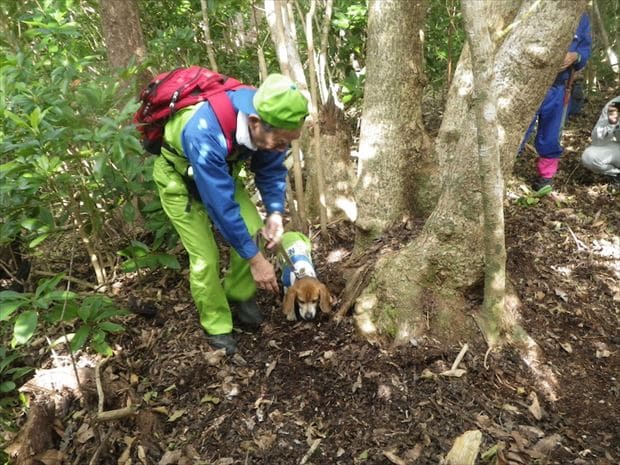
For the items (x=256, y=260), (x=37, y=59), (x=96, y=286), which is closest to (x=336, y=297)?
(x=256, y=260)

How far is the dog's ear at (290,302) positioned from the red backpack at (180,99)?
3.48 ft

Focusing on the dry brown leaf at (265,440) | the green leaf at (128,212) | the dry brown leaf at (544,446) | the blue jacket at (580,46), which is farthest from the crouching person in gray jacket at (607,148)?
the green leaf at (128,212)

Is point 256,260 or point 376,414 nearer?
point 376,414

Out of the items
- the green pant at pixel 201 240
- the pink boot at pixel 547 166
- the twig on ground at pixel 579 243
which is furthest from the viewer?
the pink boot at pixel 547 166

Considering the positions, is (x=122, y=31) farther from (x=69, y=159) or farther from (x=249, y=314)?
(x=249, y=314)

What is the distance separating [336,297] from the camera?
10.6ft

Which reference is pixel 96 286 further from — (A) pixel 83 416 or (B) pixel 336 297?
(B) pixel 336 297

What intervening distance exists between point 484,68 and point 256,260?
61.5 inches

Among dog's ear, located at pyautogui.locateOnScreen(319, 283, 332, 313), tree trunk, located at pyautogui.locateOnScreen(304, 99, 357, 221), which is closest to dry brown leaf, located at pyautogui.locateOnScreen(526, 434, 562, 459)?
dog's ear, located at pyautogui.locateOnScreen(319, 283, 332, 313)

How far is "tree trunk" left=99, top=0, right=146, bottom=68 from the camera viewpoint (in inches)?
143

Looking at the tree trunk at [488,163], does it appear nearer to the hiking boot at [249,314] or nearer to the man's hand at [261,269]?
the man's hand at [261,269]

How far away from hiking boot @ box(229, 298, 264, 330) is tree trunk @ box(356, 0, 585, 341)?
2.55ft

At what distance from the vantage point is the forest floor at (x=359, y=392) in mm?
2197

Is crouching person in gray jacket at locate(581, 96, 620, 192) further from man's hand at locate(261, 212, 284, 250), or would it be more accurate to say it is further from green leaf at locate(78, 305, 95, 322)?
green leaf at locate(78, 305, 95, 322)
